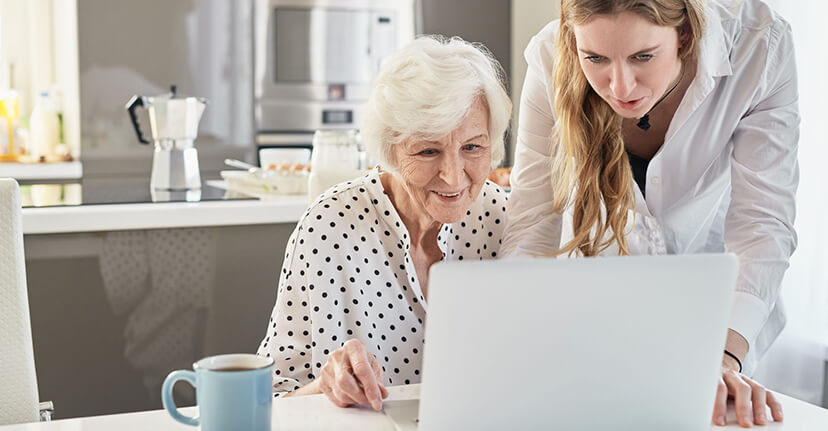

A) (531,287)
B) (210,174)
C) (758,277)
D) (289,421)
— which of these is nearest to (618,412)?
(531,287)

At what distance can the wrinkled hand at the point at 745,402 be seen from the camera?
41.0 inches

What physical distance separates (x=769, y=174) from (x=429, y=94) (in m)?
0.55

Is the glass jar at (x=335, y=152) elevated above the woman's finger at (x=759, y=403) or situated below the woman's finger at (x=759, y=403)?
above

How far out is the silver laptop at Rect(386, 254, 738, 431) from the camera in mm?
780

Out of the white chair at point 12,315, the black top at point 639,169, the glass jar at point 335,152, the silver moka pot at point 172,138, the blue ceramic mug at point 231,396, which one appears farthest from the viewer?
the silver moka pot at point 172,138

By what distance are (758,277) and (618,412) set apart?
57cm

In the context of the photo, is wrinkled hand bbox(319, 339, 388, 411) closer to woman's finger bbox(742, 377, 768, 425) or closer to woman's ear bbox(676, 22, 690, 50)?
woman's finger bbox(742, 377, 768, 425)

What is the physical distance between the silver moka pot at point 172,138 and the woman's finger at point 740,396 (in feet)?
6.00

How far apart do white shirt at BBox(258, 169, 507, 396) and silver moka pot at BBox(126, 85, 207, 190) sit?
3.93 feet

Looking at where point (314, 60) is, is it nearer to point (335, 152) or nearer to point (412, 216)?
point (335, 152)

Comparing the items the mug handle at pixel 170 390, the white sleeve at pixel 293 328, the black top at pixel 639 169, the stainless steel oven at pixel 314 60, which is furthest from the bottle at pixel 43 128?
the mug handle at pixel 170 390

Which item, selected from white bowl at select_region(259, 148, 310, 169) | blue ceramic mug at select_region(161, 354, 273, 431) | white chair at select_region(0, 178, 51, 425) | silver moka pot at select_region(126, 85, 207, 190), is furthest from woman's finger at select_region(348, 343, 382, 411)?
white bowl at select_region(259, 148, 310, 169)

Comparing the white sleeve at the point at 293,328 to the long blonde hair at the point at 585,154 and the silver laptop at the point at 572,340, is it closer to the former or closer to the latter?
the long blonde hair at the point at 585,154

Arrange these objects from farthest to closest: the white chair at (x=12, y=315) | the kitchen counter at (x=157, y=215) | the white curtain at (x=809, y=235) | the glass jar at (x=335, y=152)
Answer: the white curtain at (x=809, y=235), the glass jar at (x=335, y=152), the kitchen counter at (x=157, y=215), the white chair at (x=12, y=315)
